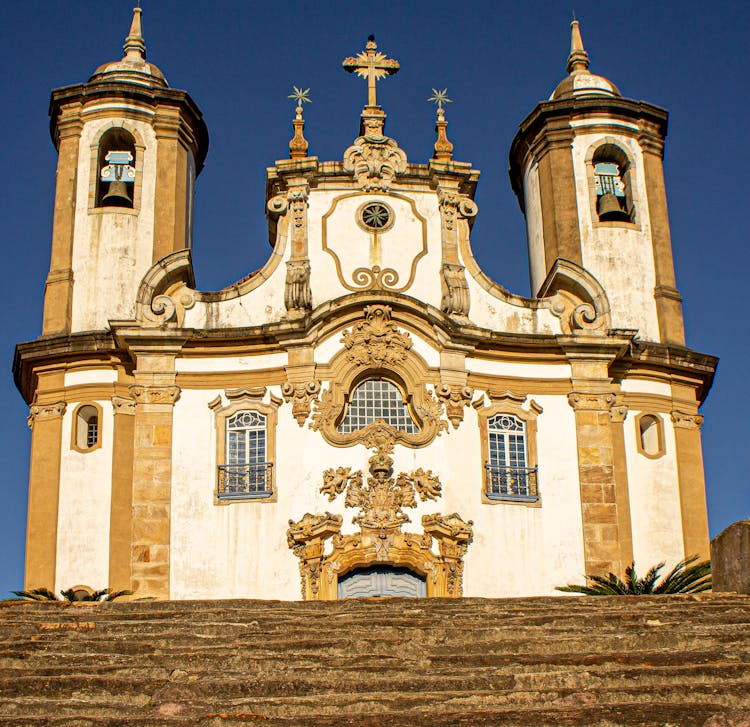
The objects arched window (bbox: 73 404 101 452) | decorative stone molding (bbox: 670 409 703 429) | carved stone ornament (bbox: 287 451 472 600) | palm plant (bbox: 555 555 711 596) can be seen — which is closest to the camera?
palm plant (bbox: 555 555 711 596)

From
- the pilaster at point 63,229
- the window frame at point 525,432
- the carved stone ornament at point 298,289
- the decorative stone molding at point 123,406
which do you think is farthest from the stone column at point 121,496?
the window frame at point 525,432

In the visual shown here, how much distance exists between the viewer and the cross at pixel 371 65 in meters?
26.5

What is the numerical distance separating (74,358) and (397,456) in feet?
21.7

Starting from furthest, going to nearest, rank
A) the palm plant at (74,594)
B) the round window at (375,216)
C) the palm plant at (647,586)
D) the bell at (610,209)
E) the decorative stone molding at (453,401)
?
the bell at (610,209), the round window at (375,216), the decorative stone molding at (453,401), the palm plant at (74,594), the palm plant at (647,586)

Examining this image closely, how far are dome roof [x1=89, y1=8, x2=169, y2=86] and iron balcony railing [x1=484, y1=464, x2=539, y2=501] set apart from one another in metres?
11.4

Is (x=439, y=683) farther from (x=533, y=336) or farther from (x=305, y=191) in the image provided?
(x=305, y=191)

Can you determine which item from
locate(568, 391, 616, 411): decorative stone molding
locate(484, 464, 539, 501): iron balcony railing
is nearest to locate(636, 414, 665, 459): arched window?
locate(568, 391, 616, 411): decorative stone molding

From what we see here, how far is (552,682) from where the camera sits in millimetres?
10250

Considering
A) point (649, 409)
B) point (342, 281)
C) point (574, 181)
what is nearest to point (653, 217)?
point (574, 181)

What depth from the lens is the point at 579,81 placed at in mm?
28953

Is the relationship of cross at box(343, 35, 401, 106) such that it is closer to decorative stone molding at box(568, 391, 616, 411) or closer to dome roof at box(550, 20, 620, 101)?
dome roof at box(550, 20, 620, 101)

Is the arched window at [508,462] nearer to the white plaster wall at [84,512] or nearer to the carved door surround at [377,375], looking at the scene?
the carved door surround at [377,375]

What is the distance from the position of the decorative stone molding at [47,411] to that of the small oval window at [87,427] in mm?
334

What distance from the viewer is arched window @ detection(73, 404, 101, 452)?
2416 centimetres
